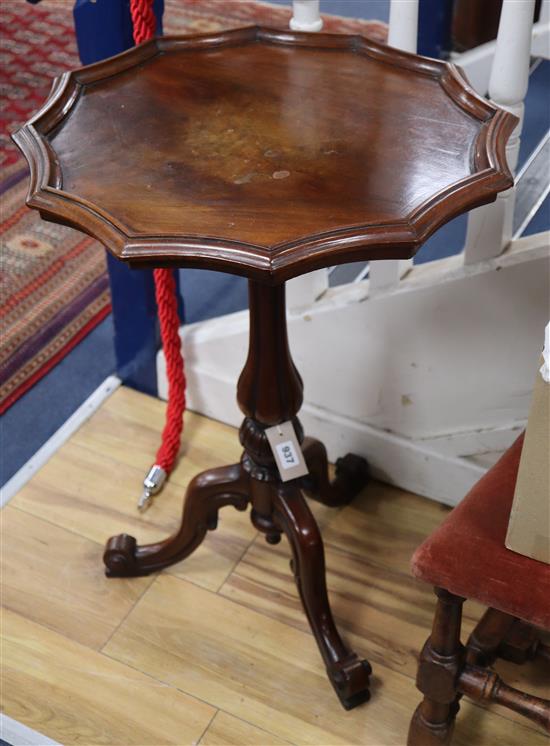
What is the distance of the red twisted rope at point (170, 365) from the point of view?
1700mm

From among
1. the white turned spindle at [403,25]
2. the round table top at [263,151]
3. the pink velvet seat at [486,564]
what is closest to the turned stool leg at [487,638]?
the pink velvet seat at [486,564]

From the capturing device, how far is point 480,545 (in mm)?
1147

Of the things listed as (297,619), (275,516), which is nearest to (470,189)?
(275,516)

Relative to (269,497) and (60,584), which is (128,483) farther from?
(269,497)

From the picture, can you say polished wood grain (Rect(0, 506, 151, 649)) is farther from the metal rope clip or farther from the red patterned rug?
the red patterned rug

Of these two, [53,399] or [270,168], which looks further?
[53,399]

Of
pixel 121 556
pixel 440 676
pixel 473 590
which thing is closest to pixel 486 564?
pixel 473 590

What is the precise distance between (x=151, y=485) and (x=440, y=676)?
0.72 metres

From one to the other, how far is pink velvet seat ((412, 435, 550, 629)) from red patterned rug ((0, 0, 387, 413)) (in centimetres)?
112

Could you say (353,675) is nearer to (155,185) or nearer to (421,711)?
(421,711)

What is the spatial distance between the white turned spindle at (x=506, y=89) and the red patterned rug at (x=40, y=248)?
98cm

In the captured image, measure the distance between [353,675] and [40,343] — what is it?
105cm

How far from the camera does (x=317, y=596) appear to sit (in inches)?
58.7

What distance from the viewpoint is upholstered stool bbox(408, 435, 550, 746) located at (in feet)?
3.66
